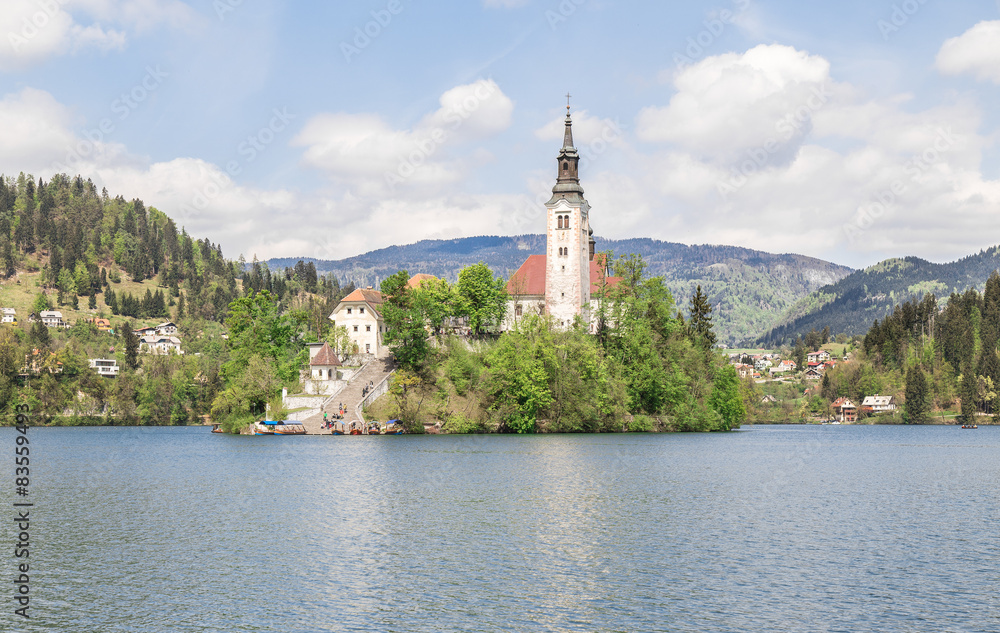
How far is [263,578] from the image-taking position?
97.2 feet

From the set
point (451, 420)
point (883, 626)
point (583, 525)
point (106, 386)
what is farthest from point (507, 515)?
point (106, 386)

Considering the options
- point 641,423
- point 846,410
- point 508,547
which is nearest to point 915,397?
point 846,410

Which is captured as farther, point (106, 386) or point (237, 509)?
point (106, 386)

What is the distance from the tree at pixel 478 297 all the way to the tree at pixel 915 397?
94.8 meters

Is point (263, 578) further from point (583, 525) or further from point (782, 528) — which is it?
point (782, 528)

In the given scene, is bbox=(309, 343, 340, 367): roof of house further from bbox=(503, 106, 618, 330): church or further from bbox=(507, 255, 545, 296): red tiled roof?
bbox=(507, 255, 545, 296): red tiled roof

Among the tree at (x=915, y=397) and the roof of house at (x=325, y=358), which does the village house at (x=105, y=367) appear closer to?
the roof of house at (x=325, y=358)

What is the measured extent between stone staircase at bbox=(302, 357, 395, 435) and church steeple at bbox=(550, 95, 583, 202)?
3231cm

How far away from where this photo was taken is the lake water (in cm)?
2523

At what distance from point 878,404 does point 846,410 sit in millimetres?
10703

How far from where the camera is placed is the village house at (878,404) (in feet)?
583

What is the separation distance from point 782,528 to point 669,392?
2648 inches

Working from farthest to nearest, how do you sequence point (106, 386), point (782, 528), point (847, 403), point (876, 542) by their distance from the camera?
point (847, 403) < point (106, 386) < point (782, 528) < point (876, 542)

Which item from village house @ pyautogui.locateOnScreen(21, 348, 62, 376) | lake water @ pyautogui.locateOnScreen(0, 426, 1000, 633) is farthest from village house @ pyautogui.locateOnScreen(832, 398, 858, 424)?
village house @ pyautogui.locateOnScreen(21, 348, 62, 376)
